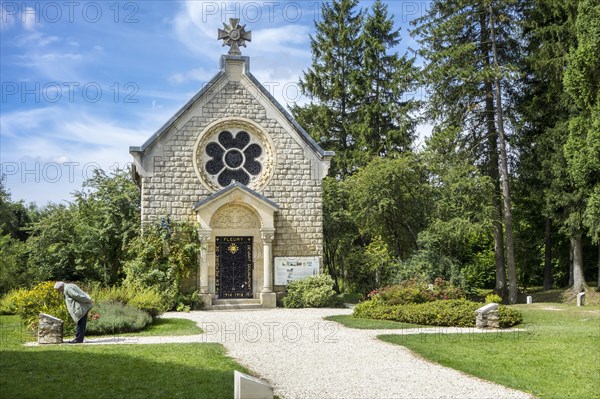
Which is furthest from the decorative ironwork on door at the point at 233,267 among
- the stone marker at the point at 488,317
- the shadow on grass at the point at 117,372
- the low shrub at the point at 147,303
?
the shadow on grass at the point at 117,372

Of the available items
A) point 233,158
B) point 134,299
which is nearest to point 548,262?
point 233,158

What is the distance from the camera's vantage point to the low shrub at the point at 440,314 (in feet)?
52.4

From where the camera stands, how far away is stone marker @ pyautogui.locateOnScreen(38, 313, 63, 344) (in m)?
12.5

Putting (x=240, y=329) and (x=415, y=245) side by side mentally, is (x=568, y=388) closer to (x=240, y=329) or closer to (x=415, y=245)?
(x=240, y=329)

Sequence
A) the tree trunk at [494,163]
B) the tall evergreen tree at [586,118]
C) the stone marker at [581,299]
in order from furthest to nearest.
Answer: the tree trunk at [494,163] → the stone marker at [581,299] → the tall evergreen tree at [586,118]

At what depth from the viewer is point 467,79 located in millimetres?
26688

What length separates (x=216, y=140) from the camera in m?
23.2

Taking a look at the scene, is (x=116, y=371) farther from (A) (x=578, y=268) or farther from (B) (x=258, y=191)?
(A) (x=578, y=268)

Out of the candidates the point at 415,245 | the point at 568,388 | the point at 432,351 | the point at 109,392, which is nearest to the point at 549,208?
the point at 415,245

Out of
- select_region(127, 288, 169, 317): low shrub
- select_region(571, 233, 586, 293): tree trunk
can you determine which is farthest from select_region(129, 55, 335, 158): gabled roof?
select_region(571, 233, 586, 293): tree trunk

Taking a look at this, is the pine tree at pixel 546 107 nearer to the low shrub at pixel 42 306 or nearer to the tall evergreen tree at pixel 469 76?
the tall evergreen tree at pixel 469 76

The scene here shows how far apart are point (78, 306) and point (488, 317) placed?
9.91 meters

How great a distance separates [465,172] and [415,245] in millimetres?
4258

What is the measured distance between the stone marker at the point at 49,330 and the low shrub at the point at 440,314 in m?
8.88
